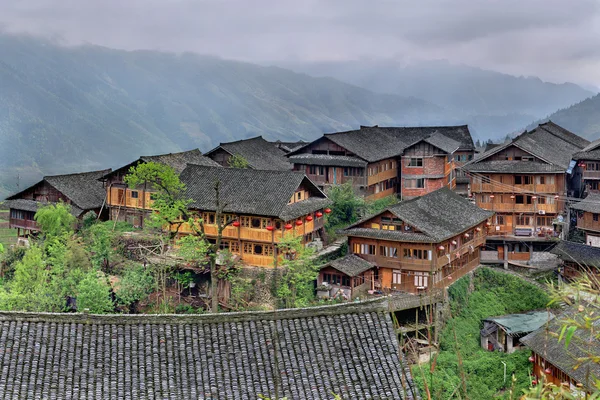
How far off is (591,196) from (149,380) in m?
30.7

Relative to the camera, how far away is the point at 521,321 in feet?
104

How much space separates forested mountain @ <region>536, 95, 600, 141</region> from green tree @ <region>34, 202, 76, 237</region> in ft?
332

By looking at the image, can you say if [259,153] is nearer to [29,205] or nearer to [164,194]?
[164,194]

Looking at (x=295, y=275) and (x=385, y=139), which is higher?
(x=385, y=139)

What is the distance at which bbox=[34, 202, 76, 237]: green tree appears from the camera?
117 feet

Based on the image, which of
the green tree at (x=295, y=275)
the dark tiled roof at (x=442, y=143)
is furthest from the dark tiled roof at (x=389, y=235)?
the dark tiled roof at (x=442, y=143)

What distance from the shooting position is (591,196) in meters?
37.2

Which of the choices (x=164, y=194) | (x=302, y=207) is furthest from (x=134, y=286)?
(x=302, y=207)

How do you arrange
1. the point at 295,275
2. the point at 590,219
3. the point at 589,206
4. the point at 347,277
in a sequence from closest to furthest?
the point at 295,275, the point at 347,277, the point at 589,206, the point at 590,219

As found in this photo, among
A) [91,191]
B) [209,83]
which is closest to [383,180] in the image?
[91,191]

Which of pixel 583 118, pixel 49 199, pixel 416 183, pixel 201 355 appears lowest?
pixel 201 355

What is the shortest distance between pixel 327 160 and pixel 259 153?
5697mm

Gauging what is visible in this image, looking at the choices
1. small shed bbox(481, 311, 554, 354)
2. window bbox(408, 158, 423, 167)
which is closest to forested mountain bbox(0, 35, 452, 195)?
window bbox(408, 158, 423, 167)

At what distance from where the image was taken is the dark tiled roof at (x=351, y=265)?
3079 cm
